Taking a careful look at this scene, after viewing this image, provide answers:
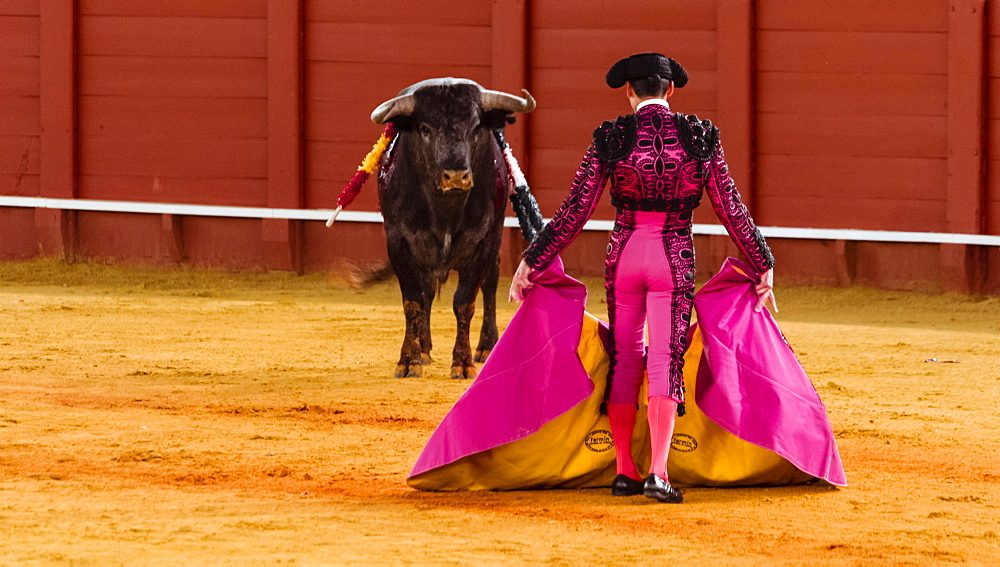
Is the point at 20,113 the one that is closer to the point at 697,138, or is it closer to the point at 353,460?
the point at 353,460

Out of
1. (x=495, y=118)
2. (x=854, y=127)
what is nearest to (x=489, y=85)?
(x=854, y=127)

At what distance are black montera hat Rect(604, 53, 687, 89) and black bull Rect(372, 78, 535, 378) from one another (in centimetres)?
236

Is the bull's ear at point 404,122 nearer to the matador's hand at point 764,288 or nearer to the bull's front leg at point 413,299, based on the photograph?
the bull's front leg at point 413,299

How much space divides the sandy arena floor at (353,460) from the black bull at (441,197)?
0.99 feet

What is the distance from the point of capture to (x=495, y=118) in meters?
7.20

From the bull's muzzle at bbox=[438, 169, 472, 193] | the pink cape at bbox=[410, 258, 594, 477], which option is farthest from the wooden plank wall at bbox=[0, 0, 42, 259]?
the pink cape at bbox=[410, 258, 594, 477]

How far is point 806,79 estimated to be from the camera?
1085 cm

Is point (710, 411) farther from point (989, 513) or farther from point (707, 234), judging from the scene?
point (707, 234)

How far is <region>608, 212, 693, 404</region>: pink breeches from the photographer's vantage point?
4.36 meters

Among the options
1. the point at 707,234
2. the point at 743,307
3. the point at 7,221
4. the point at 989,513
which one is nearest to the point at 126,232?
the point at 7,221

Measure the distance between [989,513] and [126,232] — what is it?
8853 mm

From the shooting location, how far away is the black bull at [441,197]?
684 centimetres

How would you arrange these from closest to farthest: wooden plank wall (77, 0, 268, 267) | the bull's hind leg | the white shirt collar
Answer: the white shirt collar → the bull's hind leg → wooden plank wall (77, 0, 268, 267)

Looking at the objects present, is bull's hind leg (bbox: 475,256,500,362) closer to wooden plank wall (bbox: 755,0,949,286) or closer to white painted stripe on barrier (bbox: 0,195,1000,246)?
white painted stripe on barrier (bbox: 0,195,1000,246)
